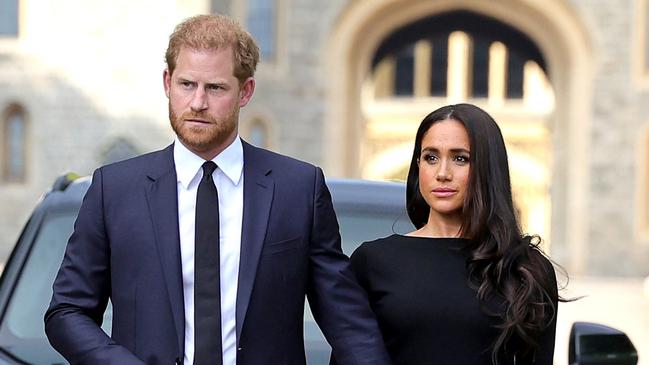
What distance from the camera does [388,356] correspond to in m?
2.82

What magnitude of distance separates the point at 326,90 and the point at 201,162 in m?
21.2

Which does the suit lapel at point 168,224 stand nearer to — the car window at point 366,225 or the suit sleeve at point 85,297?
the suit sleeve at point 85,297

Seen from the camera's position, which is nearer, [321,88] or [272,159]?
[272,159]

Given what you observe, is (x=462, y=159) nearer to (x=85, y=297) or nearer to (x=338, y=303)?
(x=338, y=303)

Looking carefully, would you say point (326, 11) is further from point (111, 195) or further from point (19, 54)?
point (111, 195)

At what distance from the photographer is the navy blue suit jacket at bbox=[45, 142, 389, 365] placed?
2664mm

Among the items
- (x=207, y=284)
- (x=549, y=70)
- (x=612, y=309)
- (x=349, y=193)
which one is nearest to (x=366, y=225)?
(x=349, y=193)

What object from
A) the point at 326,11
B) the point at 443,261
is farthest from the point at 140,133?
the point at 443,261

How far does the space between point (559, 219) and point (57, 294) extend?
23.0 m

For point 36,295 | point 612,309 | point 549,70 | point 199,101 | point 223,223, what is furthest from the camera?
point 549,70

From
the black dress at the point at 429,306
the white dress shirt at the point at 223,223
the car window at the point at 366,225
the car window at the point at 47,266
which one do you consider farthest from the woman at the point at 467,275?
the car window at the point at 366,225

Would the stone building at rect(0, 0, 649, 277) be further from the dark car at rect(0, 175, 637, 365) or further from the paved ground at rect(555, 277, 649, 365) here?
the dark car at rect(0, 175, 637, 365)

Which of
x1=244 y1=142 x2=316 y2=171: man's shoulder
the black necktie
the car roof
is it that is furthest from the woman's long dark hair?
the car roof

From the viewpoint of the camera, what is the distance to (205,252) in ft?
8.77
